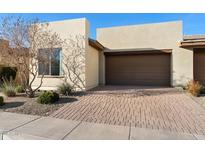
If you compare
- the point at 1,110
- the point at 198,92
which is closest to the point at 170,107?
the point at 198,92

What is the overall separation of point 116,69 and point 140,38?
11.2 ft

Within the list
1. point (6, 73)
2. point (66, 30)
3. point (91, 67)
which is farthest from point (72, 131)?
point (6, 73)

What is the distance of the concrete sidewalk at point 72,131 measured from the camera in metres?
3.79

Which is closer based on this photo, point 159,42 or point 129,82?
point 159,42

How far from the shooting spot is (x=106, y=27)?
14.1 metres

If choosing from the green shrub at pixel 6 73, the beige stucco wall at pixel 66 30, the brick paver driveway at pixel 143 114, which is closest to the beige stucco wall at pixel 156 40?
the beige stucco wall at pixel 66 30

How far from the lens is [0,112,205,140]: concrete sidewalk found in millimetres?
3791

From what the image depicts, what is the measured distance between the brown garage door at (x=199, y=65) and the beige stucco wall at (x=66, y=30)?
907 cm

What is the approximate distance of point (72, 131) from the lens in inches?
162

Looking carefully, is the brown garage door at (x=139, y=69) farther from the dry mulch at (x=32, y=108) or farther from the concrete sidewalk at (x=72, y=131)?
the concrete sidewalk at (x=72, y=131)

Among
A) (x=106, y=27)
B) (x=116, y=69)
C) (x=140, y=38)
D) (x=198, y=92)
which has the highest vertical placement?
(x=106, y=27)

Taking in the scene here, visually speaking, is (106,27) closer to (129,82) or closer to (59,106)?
(129,82)

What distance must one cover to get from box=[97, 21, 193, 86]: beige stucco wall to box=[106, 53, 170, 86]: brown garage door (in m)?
0.68

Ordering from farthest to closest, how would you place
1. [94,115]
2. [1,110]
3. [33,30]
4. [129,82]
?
[129,82] → [33,30] → [1,110] → [94,115]
